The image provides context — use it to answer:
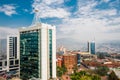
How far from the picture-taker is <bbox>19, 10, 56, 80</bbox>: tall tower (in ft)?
26.9

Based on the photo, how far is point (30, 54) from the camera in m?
8.68

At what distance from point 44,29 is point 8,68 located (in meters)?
6.71

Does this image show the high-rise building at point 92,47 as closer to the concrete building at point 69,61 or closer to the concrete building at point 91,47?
the concrete building at point 91,47

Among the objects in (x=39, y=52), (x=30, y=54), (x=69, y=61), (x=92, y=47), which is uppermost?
(x=92, y=47)

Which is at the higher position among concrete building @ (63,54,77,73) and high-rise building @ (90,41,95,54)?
high-rise building @ (90,41,95,54)

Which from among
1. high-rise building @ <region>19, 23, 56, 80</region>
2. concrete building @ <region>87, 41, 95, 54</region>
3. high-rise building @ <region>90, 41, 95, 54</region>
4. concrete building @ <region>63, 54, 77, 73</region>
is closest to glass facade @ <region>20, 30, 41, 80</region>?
high-rise building @ <region>19, 23, 56, 80</region>

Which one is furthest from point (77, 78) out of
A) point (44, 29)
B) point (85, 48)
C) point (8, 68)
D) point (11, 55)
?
point (85, 48)

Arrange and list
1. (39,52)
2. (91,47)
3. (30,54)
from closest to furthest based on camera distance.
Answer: (39,52) < (30,54) < (91,47)

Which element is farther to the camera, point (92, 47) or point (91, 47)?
point (92, 47)

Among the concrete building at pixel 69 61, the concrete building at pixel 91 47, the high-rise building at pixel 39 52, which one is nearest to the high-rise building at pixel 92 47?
the concrete building at pixel 91 47

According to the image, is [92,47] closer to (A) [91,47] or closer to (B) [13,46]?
(A) [91,47]

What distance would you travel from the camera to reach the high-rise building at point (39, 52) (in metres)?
8.20

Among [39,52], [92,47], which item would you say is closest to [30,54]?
[39,52]

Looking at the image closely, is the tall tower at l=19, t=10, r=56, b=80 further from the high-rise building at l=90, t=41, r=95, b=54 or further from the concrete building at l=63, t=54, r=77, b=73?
the high-rise building at l=90, t=41, r=95, b=54
